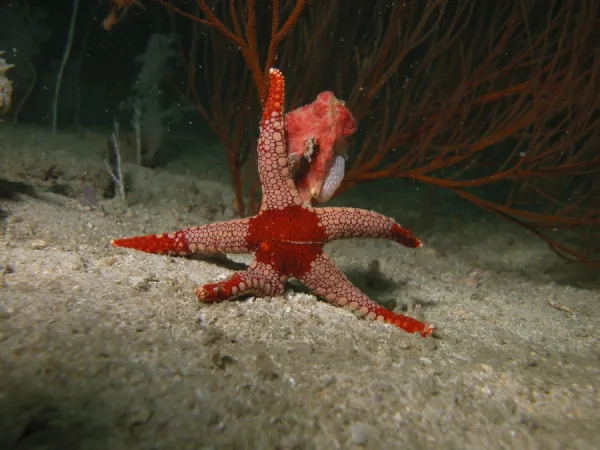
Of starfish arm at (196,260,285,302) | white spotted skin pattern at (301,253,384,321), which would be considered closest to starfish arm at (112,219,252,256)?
starfish arm at (196,260,285,302)

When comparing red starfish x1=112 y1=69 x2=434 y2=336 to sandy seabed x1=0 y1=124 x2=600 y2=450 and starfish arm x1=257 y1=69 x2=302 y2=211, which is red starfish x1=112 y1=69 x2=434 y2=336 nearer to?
starfish arm x1=257 y1=69 x2=302 y2=211

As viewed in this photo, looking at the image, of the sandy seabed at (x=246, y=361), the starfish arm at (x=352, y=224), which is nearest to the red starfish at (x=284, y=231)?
the starfish arm at (x=352, y=224)

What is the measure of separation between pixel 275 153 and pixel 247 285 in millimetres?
1007

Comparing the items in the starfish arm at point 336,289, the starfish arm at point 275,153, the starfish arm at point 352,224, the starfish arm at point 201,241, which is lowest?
the starfish arm at point 336,289

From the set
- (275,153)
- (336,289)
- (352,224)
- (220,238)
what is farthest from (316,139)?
(336,289)

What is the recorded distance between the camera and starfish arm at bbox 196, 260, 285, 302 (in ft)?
7.57

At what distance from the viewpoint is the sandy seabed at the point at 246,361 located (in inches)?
54.1

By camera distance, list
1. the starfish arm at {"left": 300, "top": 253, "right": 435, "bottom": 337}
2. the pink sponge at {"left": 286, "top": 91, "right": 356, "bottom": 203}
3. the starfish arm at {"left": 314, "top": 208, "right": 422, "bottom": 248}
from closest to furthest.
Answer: the starfish arm at {"left": 300, "top": 253, "right": 435, "bottom": 337}
the starfish arm at {"left": 314, "top": 208, "right": 422, "bottom": 248}
the pink sponge at {"left": 286, "top": 91, "right": 356, "bottom": 203}

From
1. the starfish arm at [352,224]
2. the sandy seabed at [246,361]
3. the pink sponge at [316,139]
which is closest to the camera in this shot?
the sandy seabed at [246,361]

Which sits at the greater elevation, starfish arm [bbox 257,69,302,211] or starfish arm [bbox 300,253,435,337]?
starfish arm [bbox 257,69,302,211]

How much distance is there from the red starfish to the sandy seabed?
0.19m

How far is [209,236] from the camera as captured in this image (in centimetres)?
295

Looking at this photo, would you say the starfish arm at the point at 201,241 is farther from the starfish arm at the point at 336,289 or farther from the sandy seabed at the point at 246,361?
the starfish arm at the point at 336,289

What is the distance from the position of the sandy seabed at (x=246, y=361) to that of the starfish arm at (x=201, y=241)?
95mm
